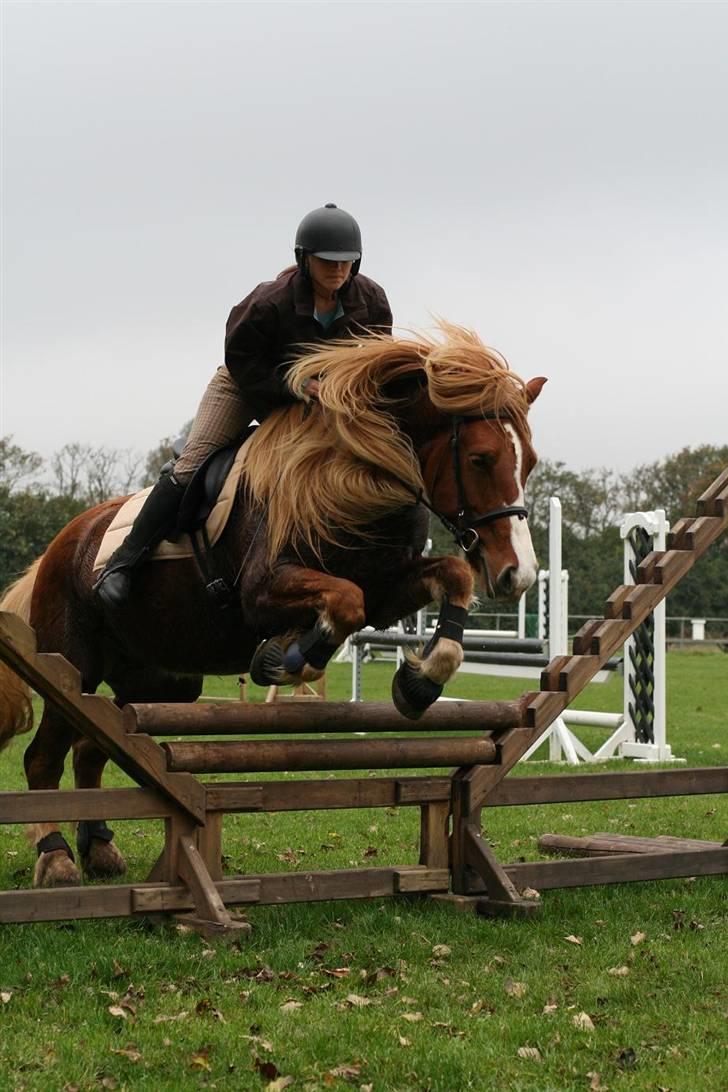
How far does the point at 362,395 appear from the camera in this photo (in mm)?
5480

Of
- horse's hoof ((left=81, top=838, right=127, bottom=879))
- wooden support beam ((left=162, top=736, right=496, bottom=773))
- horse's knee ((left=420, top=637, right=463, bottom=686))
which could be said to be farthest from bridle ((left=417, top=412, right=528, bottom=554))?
horse's hoof ((left=81, top=838, right=127, bottom=879))

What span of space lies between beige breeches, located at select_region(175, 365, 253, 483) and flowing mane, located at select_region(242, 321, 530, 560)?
484 mm

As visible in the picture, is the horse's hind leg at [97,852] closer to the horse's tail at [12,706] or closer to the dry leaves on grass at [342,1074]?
the horse's tail at [12,706]

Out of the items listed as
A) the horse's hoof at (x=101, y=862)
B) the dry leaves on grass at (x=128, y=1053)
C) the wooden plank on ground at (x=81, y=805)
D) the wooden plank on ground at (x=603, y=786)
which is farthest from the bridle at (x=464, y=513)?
the horse's hoof at (x=101, y=862)

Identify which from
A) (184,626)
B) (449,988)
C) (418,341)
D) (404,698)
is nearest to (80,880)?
(184,626)

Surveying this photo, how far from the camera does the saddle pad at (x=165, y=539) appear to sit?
5.82 meters

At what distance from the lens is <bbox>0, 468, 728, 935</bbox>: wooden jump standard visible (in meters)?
4.94

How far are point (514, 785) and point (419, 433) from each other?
1.63 m

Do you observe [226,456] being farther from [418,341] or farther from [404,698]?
[404,698]

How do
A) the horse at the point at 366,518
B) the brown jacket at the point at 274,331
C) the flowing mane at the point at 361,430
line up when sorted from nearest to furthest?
the horse at the point at 366,518 < the flowing mane at the point at 361,430 < the brown jacket at the point at 274,331

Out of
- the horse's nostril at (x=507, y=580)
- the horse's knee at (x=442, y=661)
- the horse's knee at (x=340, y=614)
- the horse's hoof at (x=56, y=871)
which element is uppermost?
the horse's nostril at (x=507, y=580)

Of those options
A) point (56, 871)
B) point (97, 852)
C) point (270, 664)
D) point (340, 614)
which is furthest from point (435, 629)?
point (97, 852)

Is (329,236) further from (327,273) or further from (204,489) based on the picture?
(204,489)

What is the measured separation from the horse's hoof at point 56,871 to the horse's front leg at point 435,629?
1.76 meters
